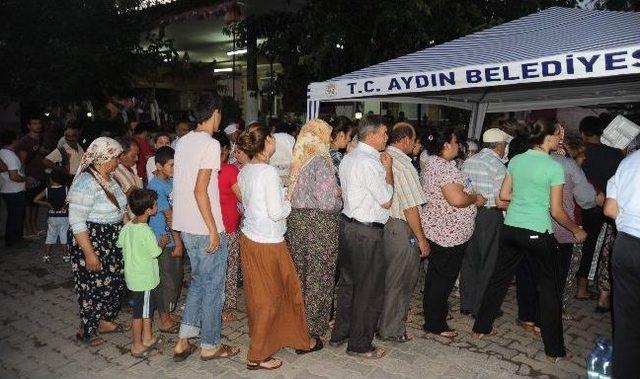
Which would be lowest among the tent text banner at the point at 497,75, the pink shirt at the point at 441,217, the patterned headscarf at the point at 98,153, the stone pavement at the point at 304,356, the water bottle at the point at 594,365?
the stone pavement at the point at 304,356

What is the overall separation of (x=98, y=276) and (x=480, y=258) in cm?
368

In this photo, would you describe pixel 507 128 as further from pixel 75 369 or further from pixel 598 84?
pixel 75 369

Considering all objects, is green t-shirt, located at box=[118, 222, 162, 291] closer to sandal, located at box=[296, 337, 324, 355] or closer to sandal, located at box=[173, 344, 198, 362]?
sandal, located at box=[173, 344, 198, 362]

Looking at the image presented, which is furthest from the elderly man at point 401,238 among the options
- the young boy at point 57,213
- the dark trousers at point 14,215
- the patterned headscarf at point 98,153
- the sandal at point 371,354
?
the dark trousers at point 14,215

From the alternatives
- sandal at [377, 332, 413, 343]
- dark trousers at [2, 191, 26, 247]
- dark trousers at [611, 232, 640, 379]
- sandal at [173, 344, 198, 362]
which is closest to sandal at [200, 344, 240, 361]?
sandal at [173, 344, 198, 362]

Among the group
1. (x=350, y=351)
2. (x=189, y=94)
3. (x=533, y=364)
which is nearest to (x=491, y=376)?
(x=533, y=364)

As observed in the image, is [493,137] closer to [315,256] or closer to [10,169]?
[315,256]

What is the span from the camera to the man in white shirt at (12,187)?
23.2ft

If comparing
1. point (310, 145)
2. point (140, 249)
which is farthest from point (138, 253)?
point (310, 145)

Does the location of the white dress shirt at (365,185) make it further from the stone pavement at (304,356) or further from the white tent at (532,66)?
the white tent at (532,66)

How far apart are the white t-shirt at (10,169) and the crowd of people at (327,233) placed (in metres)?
3.56

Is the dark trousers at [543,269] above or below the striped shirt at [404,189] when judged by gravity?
below

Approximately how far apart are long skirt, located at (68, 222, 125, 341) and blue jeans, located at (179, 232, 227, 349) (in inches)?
34.4

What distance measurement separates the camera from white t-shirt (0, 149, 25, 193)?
7.02 m
